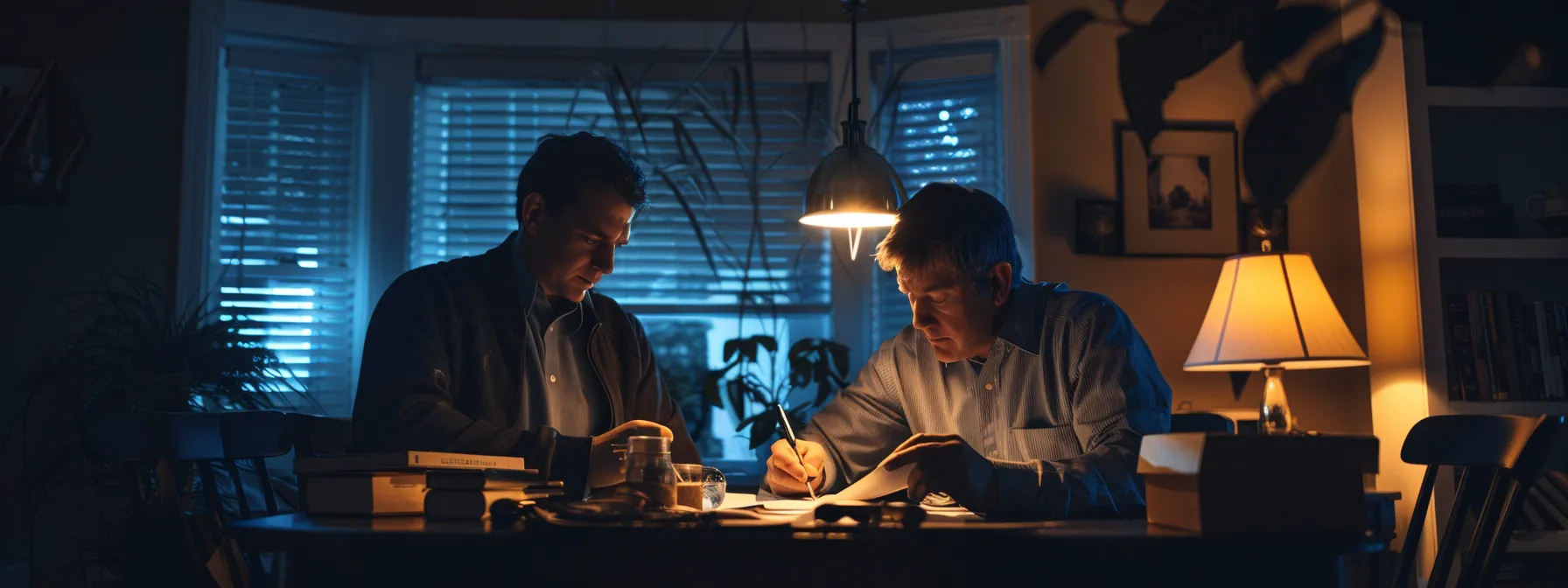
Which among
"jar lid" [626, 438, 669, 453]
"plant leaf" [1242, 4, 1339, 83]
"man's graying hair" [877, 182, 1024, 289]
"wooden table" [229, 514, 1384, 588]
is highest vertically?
"man's graying hair" [877, 182, 1024, 289]

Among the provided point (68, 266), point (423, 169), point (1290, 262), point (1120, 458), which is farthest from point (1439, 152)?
point (68, 266)

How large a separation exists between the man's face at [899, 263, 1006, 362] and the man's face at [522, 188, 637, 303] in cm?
61

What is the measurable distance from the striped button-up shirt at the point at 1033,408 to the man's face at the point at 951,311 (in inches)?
1.4

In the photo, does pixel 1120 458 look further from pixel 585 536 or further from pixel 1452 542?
pixel 585 536

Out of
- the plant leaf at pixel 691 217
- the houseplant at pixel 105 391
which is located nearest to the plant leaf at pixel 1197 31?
the houseplant at pixel 105 391

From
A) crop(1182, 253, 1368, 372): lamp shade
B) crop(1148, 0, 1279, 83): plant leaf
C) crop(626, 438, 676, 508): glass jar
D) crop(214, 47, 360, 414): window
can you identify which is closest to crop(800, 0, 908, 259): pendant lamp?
crop(626, 438, 676, 508): glass jar

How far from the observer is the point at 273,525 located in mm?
1187

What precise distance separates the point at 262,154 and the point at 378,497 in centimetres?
239

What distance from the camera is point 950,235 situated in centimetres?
196

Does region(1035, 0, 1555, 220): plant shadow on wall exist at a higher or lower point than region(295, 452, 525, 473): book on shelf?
higher

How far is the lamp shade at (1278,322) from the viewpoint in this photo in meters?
2.88

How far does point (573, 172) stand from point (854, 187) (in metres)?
0.59

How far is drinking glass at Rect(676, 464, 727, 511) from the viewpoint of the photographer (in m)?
1.57

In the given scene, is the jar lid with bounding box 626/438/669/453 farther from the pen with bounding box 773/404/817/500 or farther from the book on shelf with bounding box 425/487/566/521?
the pen with bounding box 773/404/817/500
